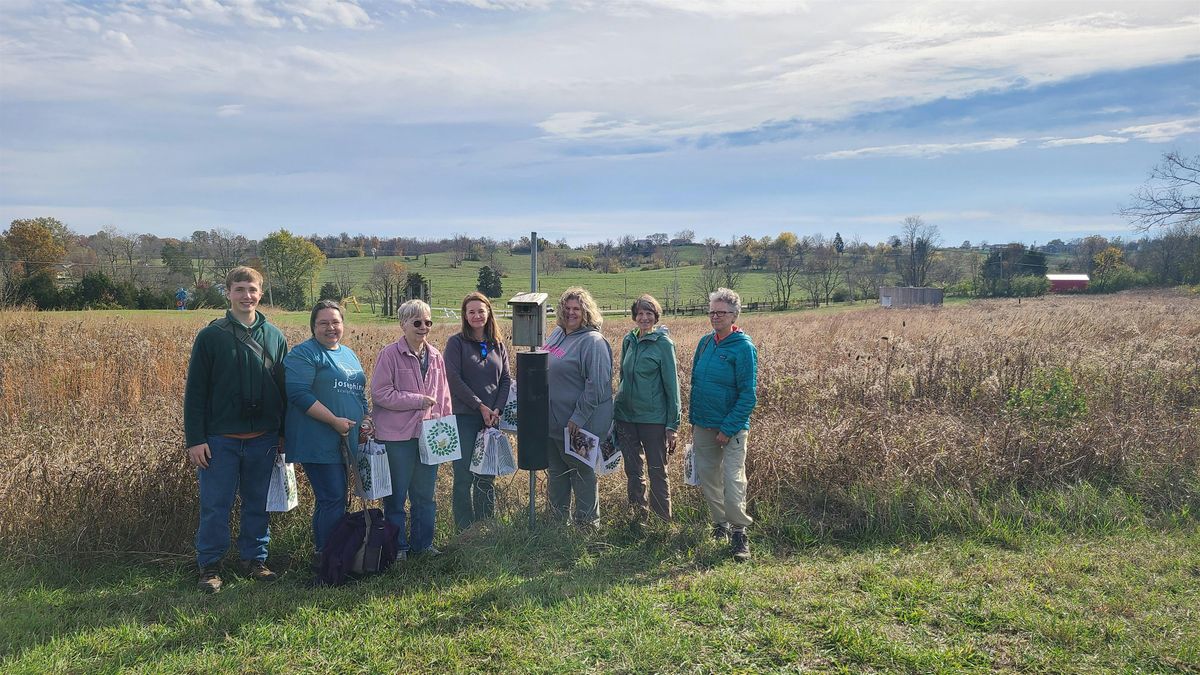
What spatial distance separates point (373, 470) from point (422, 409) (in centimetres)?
51

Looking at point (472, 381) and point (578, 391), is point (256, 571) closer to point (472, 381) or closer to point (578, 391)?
point (472, 381)

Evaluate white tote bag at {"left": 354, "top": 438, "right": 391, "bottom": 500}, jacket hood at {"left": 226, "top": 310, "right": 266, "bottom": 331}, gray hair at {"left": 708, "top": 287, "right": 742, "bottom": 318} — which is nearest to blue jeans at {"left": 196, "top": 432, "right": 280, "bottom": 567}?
white tote bag at {"left": 354, "top": 438, "right": 391, "bottom": 500}

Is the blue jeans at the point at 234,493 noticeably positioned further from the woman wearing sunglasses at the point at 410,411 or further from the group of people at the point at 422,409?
the woman wearing sunglasses at the point at 410,411

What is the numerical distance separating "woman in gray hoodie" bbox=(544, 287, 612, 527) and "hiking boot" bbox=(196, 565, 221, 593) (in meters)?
2.31

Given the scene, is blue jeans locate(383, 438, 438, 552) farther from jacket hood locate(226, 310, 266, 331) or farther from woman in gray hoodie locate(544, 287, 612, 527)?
jacket hood locate(226, 310, 266, 331)

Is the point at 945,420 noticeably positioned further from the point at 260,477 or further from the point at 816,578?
the point at 260,477

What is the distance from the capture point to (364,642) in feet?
12.1

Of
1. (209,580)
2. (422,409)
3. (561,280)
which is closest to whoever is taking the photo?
(209,580)

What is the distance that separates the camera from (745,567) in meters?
4.69

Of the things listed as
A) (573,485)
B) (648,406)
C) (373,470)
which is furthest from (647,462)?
(373,470)

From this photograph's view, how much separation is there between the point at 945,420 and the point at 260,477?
604 cm

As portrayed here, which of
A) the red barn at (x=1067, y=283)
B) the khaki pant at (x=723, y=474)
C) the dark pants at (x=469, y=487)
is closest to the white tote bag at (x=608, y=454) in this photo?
the khaki pant at (x=723, y=474)

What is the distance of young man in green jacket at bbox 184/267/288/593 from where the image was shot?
4.34 metres

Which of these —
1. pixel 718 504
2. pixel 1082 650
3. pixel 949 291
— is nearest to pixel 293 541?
pixel 718 504
